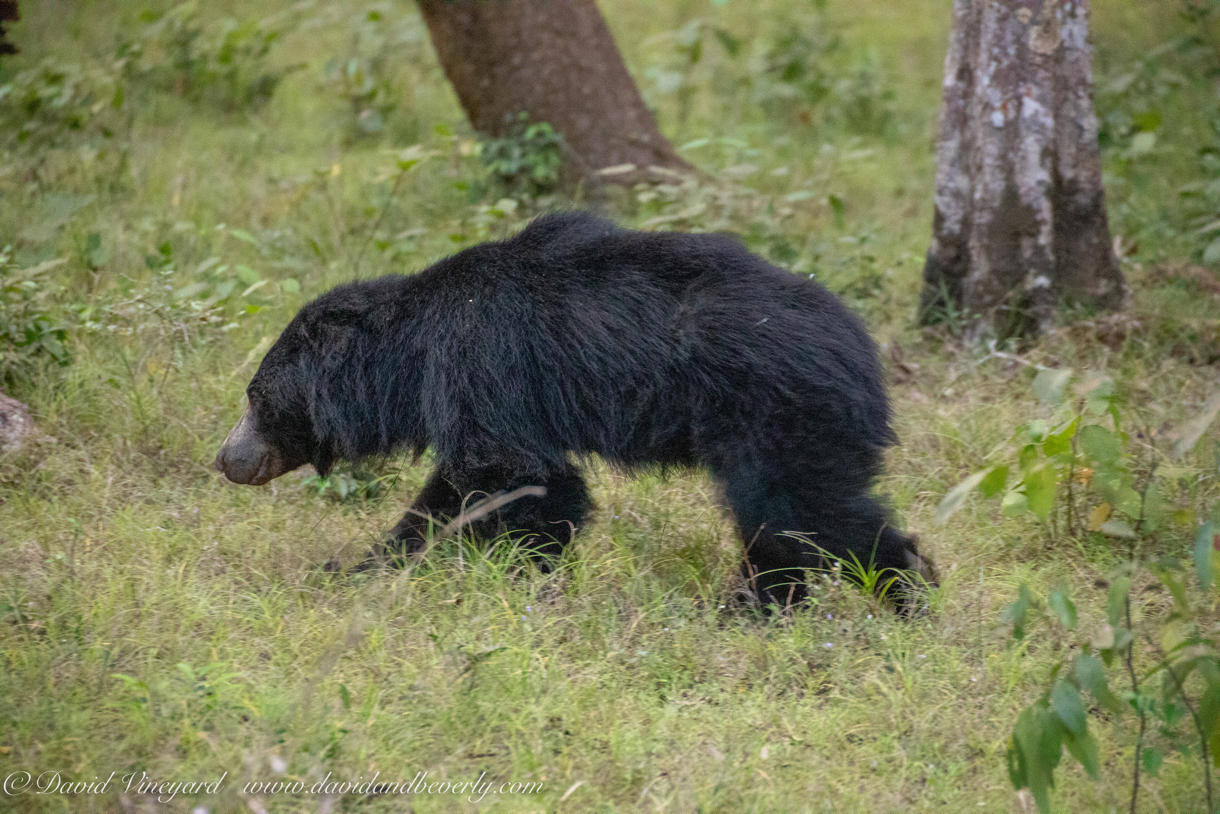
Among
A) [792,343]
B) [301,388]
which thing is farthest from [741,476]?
[301,388]

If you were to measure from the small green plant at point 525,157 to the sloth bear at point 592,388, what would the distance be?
8.98ft

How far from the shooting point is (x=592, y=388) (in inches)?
129

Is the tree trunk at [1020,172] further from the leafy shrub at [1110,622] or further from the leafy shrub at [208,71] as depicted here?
the leafy shrub at [208,71]

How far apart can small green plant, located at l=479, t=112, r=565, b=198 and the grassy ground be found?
0.22 m

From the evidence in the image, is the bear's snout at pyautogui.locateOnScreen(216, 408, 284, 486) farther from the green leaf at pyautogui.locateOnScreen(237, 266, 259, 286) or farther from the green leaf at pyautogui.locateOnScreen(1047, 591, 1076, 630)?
the green leaf at pyautogui.locateOnScreen(1047, 591, 1076, 630)

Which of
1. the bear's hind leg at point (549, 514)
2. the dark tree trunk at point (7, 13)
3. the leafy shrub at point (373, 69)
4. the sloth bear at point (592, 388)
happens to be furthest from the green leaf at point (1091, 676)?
the leafy shrub at point (373, 69)

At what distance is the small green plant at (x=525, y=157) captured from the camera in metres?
6.24

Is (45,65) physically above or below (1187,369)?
above

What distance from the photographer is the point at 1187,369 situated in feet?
14.9

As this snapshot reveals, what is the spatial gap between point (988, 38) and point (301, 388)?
3290mm

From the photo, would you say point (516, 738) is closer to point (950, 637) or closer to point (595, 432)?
point (595, 432)

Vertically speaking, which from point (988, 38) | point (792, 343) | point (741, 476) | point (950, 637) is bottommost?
point (950, 637)

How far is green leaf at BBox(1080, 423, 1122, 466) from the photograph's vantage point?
110 inches

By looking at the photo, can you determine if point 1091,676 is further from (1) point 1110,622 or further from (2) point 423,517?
(2) point 423,517
